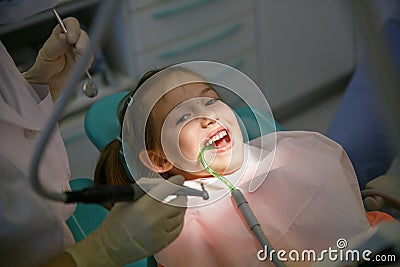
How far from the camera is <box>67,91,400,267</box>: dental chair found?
1021 millimetres

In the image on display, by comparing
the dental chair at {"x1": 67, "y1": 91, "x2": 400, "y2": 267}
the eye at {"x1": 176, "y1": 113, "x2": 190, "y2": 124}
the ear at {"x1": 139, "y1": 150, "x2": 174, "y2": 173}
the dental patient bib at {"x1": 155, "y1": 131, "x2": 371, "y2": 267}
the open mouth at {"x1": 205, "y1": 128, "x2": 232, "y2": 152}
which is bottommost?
the dental patient bib at {"x1": 155, "y1": 131, "x2": 371, "y2": 267}

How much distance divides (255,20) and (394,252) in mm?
1546

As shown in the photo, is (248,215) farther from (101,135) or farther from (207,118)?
(101,135)

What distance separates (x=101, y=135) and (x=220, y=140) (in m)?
0.34

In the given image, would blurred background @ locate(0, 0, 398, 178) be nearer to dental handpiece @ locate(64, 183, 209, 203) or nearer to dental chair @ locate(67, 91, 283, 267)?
dental chair @ locate(67, 91, 283, 267)

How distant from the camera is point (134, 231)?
0.78m

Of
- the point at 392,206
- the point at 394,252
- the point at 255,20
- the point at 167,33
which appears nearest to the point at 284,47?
the point at 255,20

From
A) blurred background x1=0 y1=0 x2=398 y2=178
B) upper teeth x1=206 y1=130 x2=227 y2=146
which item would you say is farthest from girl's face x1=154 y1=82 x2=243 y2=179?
blurred background x1=0 y1=0 x2=398 y2=178

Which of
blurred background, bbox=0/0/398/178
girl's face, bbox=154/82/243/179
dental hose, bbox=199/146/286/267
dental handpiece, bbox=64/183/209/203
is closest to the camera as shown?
dental handpiece, bbox=64/183/209/203

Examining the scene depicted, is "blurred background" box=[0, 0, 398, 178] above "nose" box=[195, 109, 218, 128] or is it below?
below

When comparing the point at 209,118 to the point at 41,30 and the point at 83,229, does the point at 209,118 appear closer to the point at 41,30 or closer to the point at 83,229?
the point at 83,229

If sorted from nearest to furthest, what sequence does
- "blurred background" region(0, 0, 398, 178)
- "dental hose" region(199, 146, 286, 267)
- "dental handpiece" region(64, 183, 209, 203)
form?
"dental handpiece" region(64, 183, 209, 203) < "dental hose" region(199, 146, 286, 267) < "blurred background" region(0, 0, 398, 178)

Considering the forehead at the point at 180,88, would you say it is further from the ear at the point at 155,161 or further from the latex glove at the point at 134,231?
the latex glove at the point at 134,231

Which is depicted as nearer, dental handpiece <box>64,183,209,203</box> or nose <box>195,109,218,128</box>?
dental handpiece <box>64,183,209,203</box>
